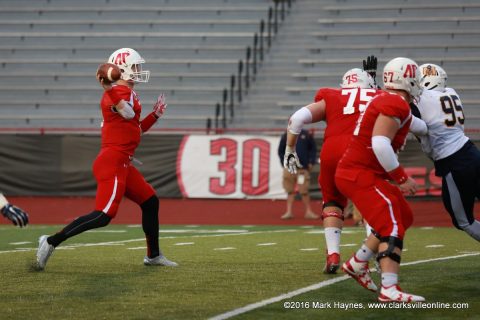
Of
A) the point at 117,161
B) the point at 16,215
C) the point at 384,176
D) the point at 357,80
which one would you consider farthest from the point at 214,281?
the point at 357,80

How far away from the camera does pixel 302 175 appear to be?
55.4 feet

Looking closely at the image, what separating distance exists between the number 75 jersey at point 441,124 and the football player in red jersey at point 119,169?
2.36 meters

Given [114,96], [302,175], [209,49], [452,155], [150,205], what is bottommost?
[302,175]

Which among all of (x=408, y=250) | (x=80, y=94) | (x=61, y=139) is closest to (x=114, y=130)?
(x=408, y=250)

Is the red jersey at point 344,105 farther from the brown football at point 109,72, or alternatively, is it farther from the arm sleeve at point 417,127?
the brown football at point 109,72

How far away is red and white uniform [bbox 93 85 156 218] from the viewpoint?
848cm

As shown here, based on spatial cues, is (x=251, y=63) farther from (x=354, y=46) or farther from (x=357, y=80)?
(x=357, y=80)

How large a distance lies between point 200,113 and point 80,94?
3146 millimetres

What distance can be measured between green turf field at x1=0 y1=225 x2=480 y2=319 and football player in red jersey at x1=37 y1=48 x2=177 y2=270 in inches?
10.6

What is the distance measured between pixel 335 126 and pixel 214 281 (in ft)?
5.39

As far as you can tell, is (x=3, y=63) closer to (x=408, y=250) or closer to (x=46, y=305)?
(x=408, y=250)

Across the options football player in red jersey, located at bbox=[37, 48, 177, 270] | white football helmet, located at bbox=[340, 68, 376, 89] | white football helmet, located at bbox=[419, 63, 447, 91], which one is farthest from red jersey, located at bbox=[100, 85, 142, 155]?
white football helmet, located at bbox=[419, 63, 447, 91]

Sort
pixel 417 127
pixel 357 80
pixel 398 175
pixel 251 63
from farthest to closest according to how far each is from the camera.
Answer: pixel 251 63 → pixel 357 80 → pixel 417 127 → pixel 398 175

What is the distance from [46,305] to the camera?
6.54 metres
